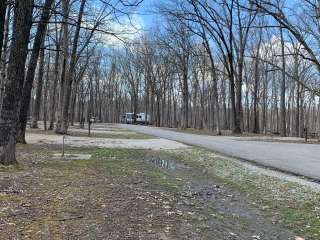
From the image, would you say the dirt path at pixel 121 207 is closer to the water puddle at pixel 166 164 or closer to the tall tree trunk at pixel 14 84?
the tall tree trunk at pixel 14 84

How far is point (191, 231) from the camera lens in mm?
5762

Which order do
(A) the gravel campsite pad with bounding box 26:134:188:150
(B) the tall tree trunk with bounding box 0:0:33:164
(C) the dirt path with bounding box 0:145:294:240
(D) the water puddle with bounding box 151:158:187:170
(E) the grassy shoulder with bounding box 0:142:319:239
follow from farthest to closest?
(A) the gravel campsite pad with bounding box 26:134:188:150, (D) the water puddle with bounding box 151:158:187:170, (B) the tall tree trunk with bounding box 0:0:33:164, (E) the grassy shoulder with bounding box 0:142:319:239, (C) the dirt path with bounding box 0:145:294:240

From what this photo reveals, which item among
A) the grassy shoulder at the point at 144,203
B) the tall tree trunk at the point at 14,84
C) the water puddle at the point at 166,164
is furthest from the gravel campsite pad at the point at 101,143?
the tall tree trunk at the point at 14,84

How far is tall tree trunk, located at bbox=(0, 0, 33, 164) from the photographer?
383 inches

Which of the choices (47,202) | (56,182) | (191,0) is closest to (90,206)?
(47,202)

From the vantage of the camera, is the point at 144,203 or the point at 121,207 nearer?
the point at 121,207

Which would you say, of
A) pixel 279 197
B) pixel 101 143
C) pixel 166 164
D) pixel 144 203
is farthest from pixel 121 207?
pixel 101 143

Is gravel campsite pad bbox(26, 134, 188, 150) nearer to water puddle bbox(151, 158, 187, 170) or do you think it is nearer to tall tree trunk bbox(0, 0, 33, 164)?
water puddle bbox(151, 158, 187, 170)

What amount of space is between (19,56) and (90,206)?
4799mm

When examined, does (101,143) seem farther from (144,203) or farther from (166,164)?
(144,203)

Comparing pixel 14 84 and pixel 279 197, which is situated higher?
pixel 14 84

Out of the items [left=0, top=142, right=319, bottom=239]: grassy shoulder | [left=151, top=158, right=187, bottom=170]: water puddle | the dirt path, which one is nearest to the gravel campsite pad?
[left=151, top=158, right=187, bottom=170]: water puddle

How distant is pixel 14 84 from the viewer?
9812mm

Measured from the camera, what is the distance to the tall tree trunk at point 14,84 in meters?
9.73
